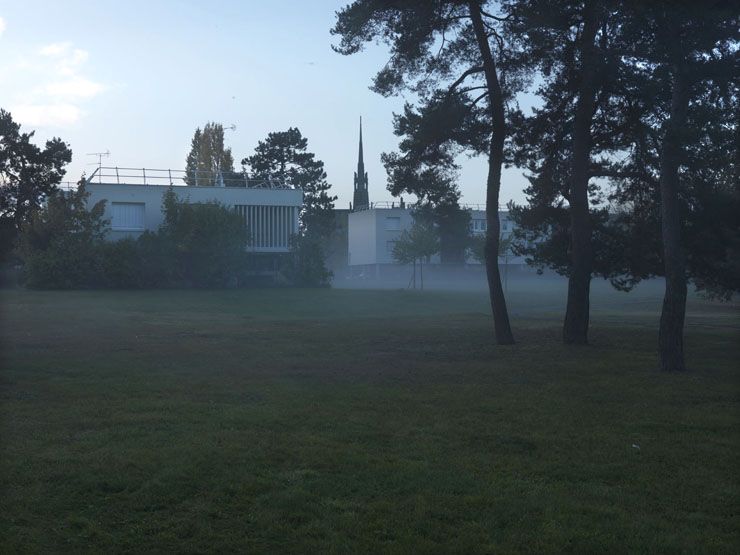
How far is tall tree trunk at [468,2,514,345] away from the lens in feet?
74.6

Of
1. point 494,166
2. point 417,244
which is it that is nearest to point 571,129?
point 494,166

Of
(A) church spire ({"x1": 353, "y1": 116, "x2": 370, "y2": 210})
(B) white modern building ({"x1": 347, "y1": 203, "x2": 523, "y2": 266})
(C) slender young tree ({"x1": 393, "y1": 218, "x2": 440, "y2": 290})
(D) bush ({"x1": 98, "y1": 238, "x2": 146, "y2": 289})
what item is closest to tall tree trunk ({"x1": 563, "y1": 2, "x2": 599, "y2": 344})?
(D) bush ({"x1": 98, "y1": 238, "x2": 146, "y2": 289})

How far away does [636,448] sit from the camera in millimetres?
9977

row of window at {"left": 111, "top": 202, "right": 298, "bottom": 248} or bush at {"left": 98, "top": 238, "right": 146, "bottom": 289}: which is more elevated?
row of window at {"left": 111, "top": 202, "right": 298, "bottom": 248}

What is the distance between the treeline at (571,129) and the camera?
1912 cm

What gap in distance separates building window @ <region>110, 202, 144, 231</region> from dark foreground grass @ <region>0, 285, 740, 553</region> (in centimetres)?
3590

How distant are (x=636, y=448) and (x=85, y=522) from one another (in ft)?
20.1

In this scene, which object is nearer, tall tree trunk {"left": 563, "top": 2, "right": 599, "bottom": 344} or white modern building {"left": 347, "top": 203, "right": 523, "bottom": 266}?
tall tree trunk {"left": 563, "top": 2, "right": 599, "bottom": 344}

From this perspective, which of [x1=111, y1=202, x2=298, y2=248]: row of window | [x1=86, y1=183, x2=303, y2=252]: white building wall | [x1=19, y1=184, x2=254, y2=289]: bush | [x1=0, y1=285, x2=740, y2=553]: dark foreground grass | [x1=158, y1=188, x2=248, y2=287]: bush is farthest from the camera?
[x1=111, y1=202, x2=298, y2=248]: row of window

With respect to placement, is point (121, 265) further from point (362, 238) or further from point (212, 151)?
point (362, 238)

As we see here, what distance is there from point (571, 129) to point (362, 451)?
15.7m

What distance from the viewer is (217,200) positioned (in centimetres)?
5659

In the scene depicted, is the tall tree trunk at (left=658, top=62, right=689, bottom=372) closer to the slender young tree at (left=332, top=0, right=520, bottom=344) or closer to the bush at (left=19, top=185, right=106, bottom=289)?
the slender young tree at (left=332, top=0, right=520, bottom=344)

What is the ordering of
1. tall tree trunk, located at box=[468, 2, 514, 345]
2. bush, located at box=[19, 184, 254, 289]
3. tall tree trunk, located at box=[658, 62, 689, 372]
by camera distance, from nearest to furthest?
tall tree trunk, located at box=[658, 62, 689, 372] < tall tree trunk, located at box=[468, 2, 514, 345] < bush, located at box=[19, 184, 254, 289]
